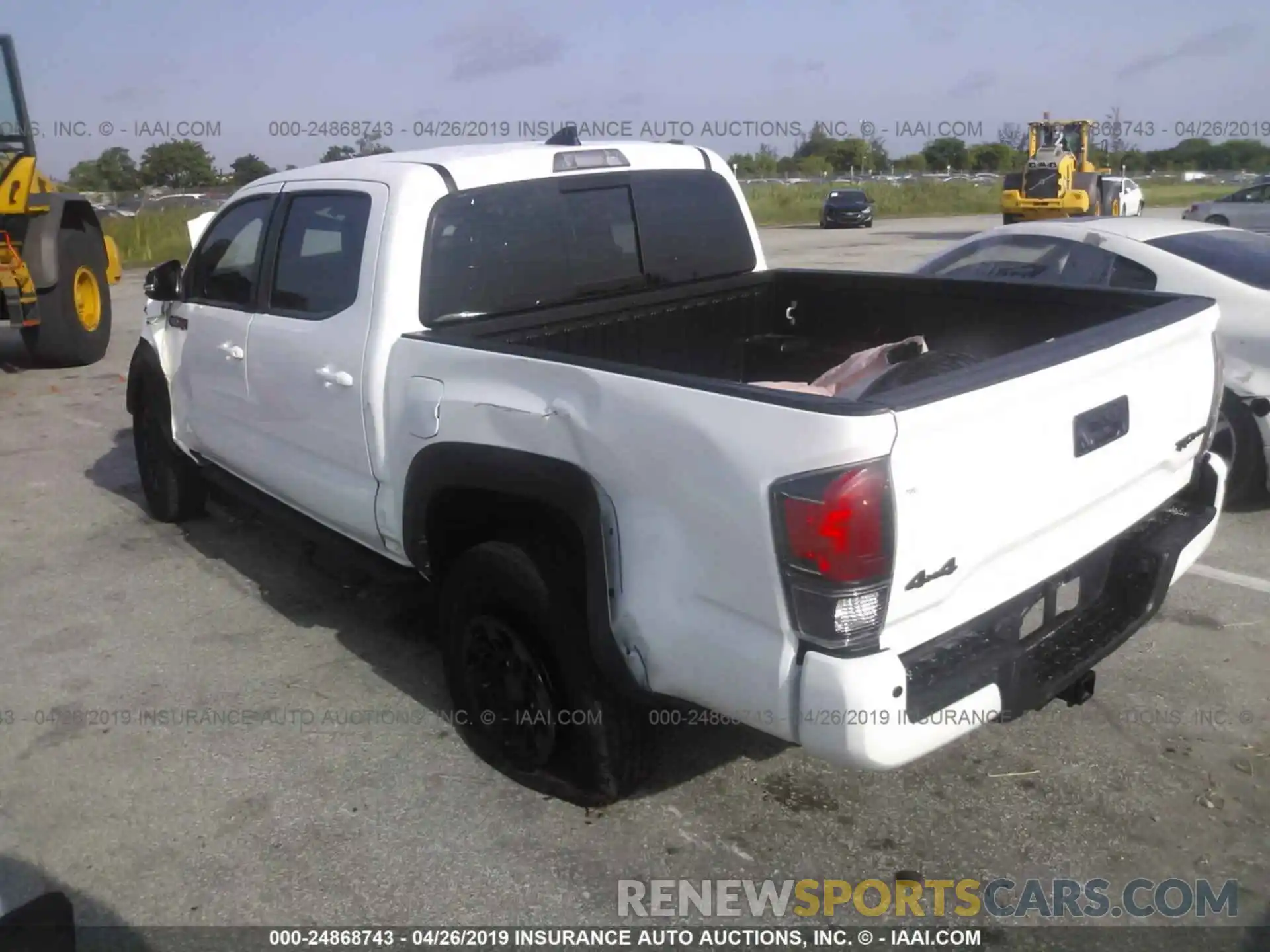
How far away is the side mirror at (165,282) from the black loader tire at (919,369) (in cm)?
346

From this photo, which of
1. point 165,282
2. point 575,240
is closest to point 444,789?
point 575,240

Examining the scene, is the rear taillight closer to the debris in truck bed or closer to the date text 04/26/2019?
the date text 04/26/2019

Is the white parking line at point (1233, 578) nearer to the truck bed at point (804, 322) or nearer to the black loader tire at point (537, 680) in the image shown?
the truck bed at point (804, 322)

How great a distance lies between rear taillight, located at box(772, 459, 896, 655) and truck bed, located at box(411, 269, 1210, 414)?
82 cm

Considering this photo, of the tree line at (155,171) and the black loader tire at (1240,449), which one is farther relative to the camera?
the tree line at (155,171)

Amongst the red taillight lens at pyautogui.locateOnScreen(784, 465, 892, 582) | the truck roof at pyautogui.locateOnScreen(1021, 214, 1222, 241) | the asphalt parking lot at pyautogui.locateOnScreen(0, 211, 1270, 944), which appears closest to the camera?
the red taillight lens at pyautogui.locateOnScreen(784, 465, 892, 582)

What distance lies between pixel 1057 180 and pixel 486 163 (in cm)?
2479

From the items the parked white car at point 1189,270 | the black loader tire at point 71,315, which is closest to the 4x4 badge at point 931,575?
the parked white car at point 1189,270

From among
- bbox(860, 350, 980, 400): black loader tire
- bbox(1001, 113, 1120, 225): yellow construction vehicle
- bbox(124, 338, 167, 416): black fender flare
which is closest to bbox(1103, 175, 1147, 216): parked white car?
bbox(1001, 113, 1120, 225): yellow construction vehicle

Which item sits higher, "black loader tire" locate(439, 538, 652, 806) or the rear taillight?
the rear taillight

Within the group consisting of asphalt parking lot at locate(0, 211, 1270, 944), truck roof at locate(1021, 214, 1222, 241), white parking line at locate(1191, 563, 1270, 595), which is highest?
truck roof at locate(1021, 214, 1222, 241)

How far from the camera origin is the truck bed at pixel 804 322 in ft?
12.3

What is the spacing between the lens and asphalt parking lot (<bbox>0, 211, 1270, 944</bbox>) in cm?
313

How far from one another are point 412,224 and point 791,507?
1.89 meters
